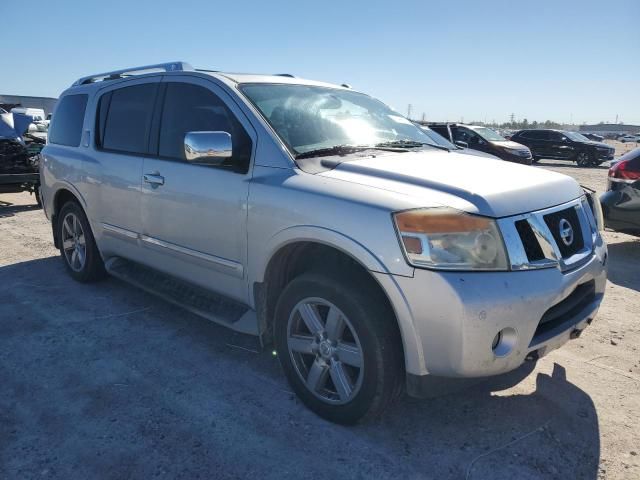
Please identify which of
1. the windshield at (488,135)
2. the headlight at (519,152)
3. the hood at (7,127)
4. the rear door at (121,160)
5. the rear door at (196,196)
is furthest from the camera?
the windshield at (488,135)

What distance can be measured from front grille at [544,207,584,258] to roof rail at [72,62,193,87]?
2.70 meters

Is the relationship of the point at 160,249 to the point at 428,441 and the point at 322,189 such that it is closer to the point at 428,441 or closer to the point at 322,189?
the point at 322,189

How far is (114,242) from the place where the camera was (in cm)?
434

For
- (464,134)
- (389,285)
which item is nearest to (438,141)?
(389,285)

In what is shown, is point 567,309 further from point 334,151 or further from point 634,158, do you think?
point 634,158

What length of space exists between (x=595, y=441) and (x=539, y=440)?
29 centimetres

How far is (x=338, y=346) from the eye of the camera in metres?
2.62

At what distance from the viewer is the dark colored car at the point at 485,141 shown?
16.8 meters

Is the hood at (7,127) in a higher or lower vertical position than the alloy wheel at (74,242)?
higher

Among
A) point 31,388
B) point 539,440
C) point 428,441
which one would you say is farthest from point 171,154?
point 539,440

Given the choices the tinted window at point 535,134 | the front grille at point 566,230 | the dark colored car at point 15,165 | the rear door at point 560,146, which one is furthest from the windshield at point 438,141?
the tinted window at point 535,134

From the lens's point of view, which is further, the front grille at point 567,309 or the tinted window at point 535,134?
the tinted window at point 535,134

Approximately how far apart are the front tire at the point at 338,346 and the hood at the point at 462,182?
53 centimetres

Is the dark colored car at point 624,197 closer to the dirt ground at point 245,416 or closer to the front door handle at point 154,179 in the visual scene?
the dirt ground at point 245,416
